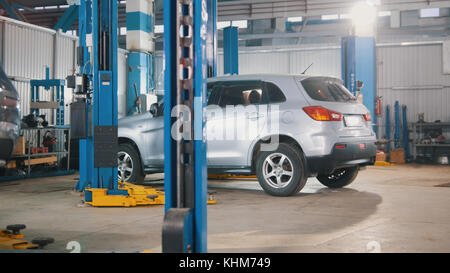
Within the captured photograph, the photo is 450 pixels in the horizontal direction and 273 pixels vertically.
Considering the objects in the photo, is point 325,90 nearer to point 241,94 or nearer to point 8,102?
point 241,94

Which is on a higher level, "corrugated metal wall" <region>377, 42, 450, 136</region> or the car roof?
"corrugated metal wall" <region>377, 42, 450, 136</region>

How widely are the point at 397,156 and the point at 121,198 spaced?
442 inches

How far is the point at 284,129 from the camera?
276 inches

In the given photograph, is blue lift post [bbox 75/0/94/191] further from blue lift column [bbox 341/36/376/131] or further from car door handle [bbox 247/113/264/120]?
blue lift column [bbox 341/36/376/131]

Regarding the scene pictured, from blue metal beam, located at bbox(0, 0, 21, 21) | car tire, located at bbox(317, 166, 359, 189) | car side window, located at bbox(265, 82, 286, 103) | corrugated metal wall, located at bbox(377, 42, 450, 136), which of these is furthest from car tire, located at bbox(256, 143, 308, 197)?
blue metal beam, located at bbox(0, 0, 21, 21)

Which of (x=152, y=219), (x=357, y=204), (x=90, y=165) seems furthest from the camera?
(x=90, y=165)

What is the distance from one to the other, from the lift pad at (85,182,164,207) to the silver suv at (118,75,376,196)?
125 cm

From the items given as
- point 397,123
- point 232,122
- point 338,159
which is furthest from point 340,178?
point 397,123

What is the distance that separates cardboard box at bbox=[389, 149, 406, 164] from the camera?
51.1ft

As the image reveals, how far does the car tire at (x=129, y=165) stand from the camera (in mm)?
8227

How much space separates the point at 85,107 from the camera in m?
6.98
